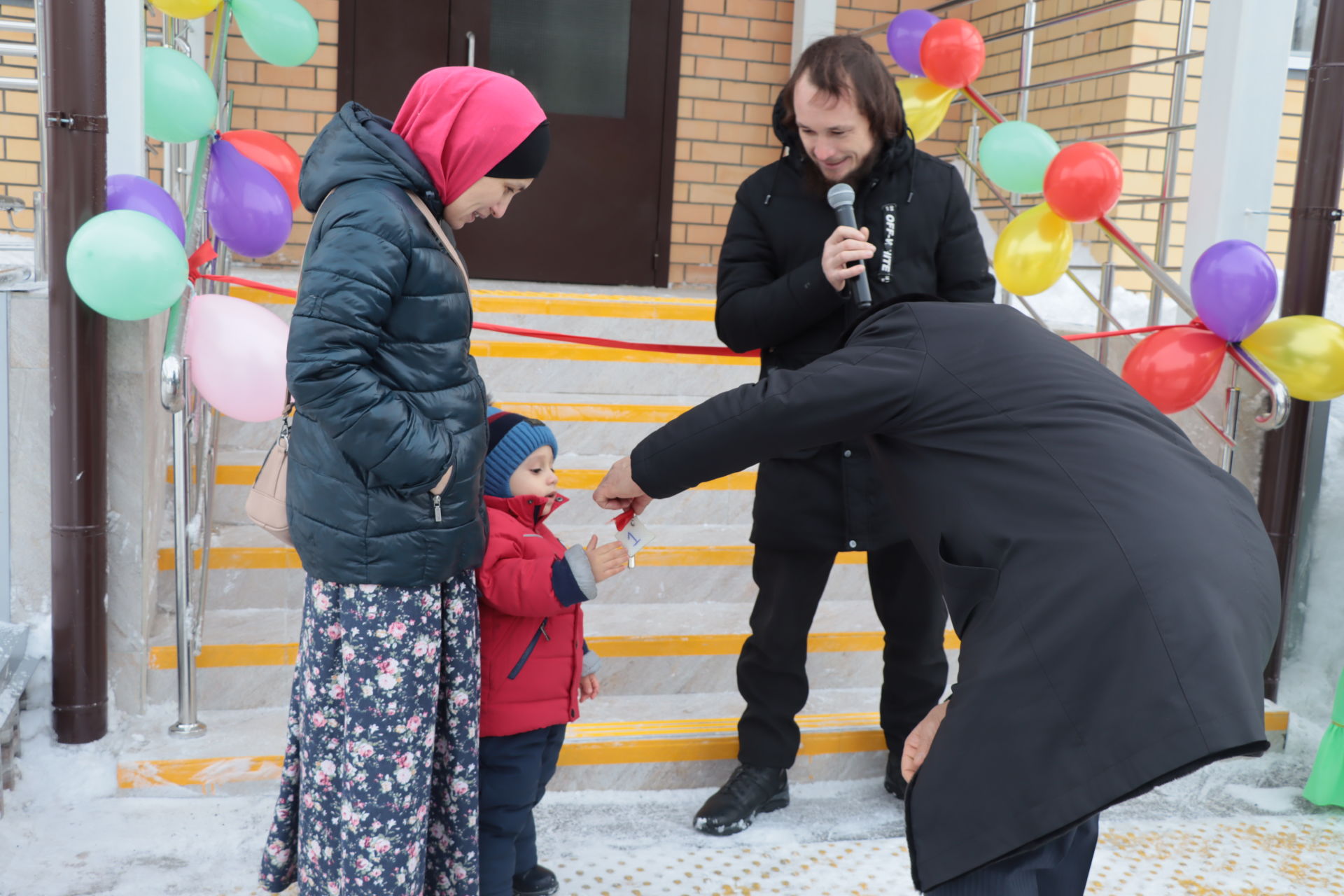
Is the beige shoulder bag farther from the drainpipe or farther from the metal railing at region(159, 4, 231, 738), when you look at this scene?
the drainpipe

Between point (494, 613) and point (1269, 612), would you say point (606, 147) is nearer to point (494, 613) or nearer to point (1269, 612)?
point (494, 613)

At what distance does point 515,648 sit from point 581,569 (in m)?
0.23

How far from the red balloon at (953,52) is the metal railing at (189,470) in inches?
79.7

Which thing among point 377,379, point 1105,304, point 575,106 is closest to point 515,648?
point 377,379

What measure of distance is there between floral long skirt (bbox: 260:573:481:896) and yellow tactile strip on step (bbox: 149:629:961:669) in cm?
89

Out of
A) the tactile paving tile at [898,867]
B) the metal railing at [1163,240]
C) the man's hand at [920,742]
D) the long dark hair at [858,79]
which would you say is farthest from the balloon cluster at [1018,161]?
the man's hand at [920,742]

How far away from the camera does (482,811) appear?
6.50 feet

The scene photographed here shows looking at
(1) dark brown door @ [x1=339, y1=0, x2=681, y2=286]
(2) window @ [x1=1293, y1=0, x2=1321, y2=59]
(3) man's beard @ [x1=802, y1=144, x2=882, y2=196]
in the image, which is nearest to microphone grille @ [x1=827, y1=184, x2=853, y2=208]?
(3) man's beard @ [x1=802, y1=144, x2=882, y2=196]

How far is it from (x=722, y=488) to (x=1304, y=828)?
1.78 metres

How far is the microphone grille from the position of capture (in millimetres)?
2062

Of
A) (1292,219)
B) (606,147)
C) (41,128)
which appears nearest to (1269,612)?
(1292,219)

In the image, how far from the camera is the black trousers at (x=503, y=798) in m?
1.97

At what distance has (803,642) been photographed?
2.42m

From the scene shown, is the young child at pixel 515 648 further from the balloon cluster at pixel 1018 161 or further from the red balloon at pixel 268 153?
the balloon cluster at pixel 1018 161
